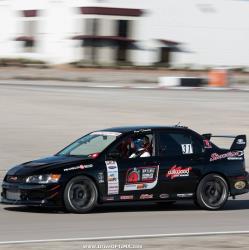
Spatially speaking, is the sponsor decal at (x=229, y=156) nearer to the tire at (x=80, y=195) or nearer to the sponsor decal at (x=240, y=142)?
the sponsor decal at (x=240, y=142)


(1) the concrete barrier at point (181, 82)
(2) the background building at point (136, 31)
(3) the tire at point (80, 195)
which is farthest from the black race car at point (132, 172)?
(2) the background building at point (136, 31)

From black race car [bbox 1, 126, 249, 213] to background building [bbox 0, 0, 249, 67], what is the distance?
56.0 m

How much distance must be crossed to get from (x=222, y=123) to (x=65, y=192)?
17.9 meters

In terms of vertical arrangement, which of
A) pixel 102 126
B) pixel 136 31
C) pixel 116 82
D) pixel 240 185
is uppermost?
pixel 240 185

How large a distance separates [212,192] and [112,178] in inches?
A: 68.6

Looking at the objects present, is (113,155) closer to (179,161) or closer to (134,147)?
(134,147)

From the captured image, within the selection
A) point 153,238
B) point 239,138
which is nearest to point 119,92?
point 239,138

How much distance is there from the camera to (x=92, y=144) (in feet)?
44.3

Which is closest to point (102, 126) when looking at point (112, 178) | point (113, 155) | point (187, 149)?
point (187, 149)

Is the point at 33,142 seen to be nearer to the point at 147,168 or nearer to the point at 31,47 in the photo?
the point at 147,168

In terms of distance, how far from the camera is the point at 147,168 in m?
13.2

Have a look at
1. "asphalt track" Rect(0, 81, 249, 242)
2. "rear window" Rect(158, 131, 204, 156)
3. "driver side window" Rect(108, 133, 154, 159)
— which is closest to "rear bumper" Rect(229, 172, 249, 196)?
"asphalt track" Rect(0, 81, 249, 242)

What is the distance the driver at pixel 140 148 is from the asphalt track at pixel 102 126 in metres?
0.89

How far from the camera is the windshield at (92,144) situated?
13.2 m
